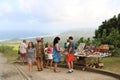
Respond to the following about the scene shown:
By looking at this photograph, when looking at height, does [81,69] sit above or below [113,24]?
below

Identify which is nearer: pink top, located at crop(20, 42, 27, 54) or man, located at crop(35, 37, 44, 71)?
man, located at crop(35, 37, 44, 71)

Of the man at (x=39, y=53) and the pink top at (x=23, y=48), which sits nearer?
the man at (x=39, y=53)

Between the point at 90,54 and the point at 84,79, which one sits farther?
the point at 90,54

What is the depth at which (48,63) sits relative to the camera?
93.8 ft

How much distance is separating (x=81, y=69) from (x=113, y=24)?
17690mm

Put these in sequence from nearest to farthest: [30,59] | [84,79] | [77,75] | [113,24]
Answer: [84,79], [77,75], [30,59], [113,24]

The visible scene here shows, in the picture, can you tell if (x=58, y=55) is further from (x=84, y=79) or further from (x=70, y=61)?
(x=84, y=79)

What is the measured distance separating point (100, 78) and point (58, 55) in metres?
4.56

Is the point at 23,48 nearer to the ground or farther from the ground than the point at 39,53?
farther from the ground

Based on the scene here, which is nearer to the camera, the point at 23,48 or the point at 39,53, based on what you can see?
the point at 39,53

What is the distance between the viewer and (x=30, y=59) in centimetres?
2528

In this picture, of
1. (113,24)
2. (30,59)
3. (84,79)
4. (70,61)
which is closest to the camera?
(84,79)

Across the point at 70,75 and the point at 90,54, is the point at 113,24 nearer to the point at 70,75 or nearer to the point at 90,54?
the point at 90,54

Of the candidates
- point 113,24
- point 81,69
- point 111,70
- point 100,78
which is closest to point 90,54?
point 81,69
